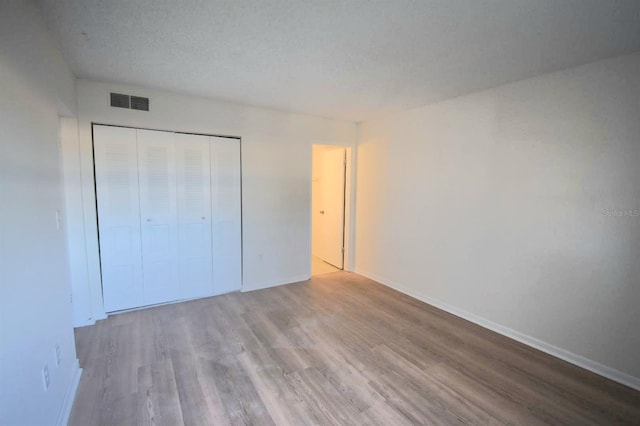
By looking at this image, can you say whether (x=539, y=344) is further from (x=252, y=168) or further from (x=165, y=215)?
(x=165, y=215)

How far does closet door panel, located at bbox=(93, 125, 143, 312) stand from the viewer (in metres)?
3.06

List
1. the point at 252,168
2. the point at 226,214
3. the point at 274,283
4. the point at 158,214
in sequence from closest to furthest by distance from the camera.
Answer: the point at 158,214 → the point at 226,214 → the point at 252,168 → the point at 274,283

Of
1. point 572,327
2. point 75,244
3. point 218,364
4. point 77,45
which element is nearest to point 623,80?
point 572,327

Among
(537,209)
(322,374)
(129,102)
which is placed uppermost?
(129,102)

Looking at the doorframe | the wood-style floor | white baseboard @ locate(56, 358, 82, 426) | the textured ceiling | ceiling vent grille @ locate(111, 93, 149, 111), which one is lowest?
the wood-style floor

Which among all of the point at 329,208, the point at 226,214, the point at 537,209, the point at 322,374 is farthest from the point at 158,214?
the point at 537,209

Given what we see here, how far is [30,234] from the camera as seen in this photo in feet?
4.91

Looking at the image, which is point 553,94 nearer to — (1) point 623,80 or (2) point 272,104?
(1) point 623,80

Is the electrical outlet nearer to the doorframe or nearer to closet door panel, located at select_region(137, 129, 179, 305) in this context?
closet door panel, located at select_region(137, 129, 179, 305)

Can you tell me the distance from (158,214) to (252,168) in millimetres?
1250

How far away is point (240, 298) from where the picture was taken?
12.3 feet

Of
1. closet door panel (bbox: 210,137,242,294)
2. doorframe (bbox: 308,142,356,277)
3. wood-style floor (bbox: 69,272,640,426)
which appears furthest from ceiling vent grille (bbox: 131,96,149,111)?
doorframe (bbox: 308,142,356,277)

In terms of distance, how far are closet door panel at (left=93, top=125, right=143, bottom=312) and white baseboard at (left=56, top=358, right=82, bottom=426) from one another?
1074mm

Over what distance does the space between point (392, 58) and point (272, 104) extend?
71.1 inches
